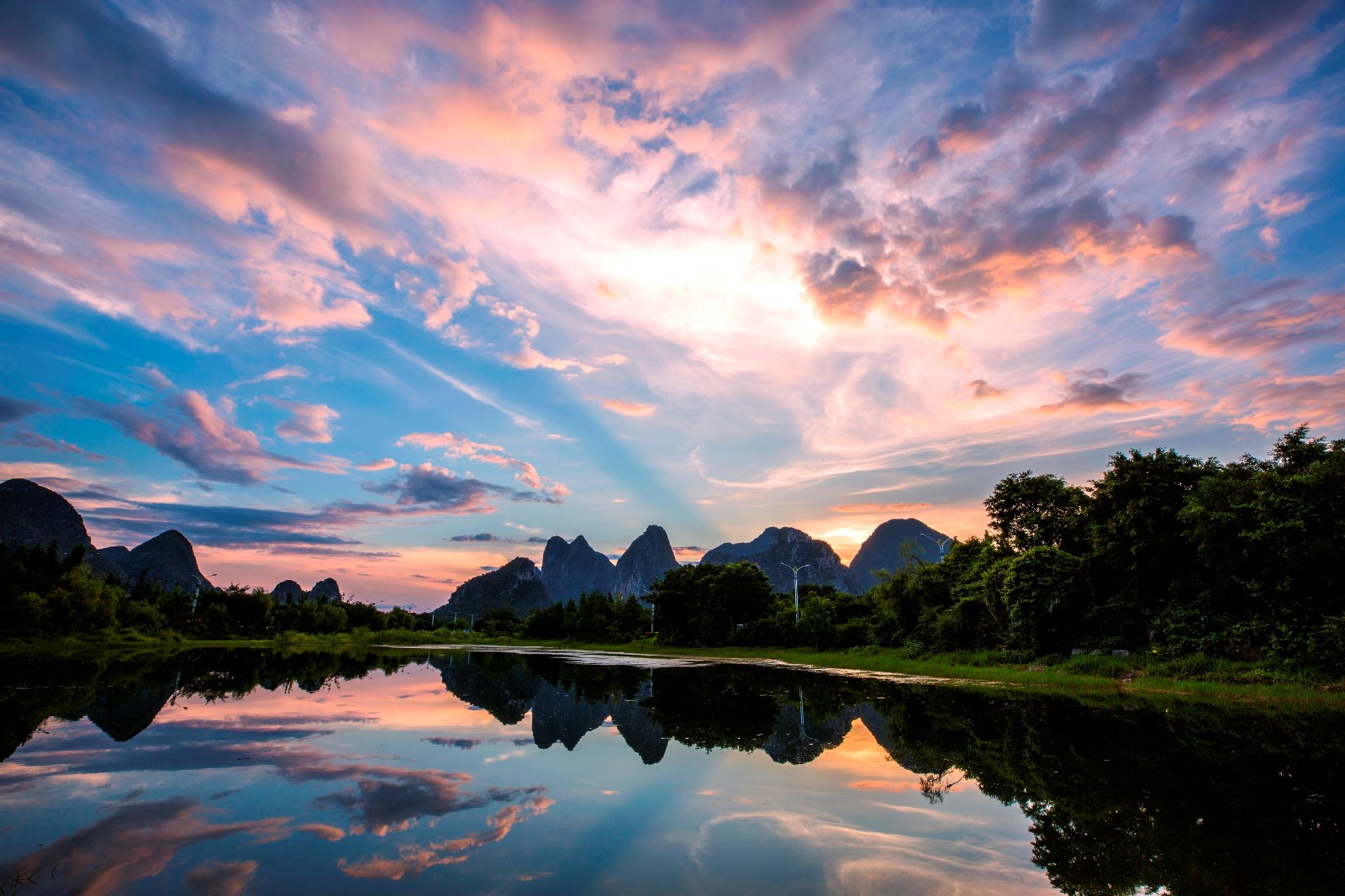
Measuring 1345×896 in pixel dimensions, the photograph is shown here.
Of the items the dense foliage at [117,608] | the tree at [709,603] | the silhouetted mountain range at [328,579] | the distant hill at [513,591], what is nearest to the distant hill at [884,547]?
the silhouetted mountain range at [328,579]

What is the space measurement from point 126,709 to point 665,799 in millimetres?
14502

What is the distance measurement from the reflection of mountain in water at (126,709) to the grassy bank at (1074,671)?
21.2m

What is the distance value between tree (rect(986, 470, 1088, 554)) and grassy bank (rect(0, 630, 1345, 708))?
320 inches

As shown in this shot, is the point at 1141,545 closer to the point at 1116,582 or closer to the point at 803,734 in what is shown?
the point at 1116,582

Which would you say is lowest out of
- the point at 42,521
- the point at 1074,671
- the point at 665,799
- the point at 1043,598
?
the point at 665,799

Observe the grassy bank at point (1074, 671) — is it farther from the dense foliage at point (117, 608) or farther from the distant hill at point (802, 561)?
the distant hill at point (802, 561)

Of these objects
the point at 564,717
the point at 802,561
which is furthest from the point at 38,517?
the point at 802,561

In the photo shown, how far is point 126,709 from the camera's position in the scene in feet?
47.4

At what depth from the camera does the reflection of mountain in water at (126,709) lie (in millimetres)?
11922

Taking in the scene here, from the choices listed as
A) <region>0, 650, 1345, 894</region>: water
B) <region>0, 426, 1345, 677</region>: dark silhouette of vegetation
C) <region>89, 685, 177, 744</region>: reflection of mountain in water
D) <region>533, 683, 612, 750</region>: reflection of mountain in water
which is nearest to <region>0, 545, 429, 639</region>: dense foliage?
<region>0, 426, 1345, 677</region>: dark silhouette of vegetation

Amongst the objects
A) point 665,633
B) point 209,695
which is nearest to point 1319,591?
point 209,695

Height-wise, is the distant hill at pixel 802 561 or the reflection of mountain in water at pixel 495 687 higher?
the distant hill at pixel 802 561

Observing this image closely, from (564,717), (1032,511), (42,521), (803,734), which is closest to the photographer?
(803,734)

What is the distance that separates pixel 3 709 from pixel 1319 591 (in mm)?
34286
